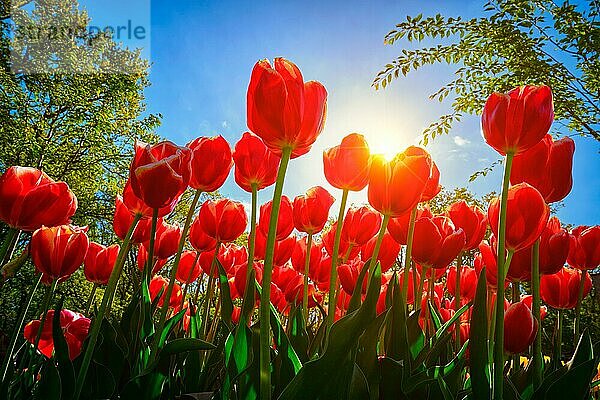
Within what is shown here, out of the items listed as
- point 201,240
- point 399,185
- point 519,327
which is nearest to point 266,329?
point 399,185

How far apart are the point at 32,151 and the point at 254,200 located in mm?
11083

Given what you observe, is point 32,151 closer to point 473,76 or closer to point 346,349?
point 473,76

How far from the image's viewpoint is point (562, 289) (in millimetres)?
1539

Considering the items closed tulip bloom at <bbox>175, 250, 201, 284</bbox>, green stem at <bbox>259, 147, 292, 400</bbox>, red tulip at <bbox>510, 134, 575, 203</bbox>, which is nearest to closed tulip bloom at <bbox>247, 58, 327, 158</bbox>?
green stem at <bbox>259, 147, 292, 400</bbox>

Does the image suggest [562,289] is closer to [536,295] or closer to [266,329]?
[536,295]

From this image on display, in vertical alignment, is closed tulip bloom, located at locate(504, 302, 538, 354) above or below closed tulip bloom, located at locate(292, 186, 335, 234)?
below

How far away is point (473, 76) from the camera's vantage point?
7898mm

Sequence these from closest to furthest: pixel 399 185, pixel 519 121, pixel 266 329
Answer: pixel 266 329
pixel 519 121
pixel 399 185

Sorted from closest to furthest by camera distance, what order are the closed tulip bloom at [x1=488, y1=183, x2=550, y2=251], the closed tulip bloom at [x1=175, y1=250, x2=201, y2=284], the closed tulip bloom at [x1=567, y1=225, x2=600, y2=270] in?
the closed tulip bloom at [x1=488, y1=183, x2=550, y2=251], the closed tulip bloom at [x1=567, y1=225, x2=600, y2=270], the closed tulip bloom at [x1=175, y1=250, x2=201, y2=284]

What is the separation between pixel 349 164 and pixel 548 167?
387mm

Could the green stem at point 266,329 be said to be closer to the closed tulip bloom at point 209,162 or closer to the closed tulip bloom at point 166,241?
the closed tulip bloom at point 209,162

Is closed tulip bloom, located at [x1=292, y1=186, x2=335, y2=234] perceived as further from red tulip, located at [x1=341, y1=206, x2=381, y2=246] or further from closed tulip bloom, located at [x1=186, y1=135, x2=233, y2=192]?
closed tulip bloom, located at [x1=186, y1=135, x2=233, y2=192]

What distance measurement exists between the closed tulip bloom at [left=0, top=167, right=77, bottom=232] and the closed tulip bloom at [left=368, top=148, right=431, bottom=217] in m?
0.71

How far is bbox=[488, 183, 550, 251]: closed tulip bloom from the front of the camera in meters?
0.85
